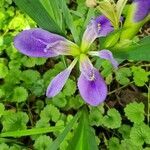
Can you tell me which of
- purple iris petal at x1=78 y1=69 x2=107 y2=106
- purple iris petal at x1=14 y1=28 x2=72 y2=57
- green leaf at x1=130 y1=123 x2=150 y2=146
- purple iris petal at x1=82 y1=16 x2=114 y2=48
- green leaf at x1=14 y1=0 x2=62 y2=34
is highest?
green leaf at x1=14 y1=0 x2=62 y2=34

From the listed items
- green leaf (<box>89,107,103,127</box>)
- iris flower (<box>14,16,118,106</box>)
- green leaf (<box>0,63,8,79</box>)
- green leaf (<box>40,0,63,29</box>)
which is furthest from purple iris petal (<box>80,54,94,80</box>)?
green leaf (<box>0,63,8,79</box>)

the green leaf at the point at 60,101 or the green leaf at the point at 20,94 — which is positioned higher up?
the green leaf at the point at 20,94

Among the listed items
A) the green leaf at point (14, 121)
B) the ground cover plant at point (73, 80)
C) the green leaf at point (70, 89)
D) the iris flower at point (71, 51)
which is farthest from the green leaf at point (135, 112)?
the iris flower at point (71, 51)

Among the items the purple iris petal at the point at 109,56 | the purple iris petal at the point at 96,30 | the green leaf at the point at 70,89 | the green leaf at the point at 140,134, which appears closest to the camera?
the purple iris petal at the point at 109,56

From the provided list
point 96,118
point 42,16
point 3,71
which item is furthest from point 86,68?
point 3,71

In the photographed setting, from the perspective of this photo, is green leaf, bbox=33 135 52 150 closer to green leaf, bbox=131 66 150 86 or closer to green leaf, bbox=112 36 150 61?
green leaf, bbox=131 66 150 86

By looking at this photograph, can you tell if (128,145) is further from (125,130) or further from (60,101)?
(60,101)

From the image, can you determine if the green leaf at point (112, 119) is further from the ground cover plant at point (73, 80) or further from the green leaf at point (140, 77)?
the green leaf at point (140, 77)
